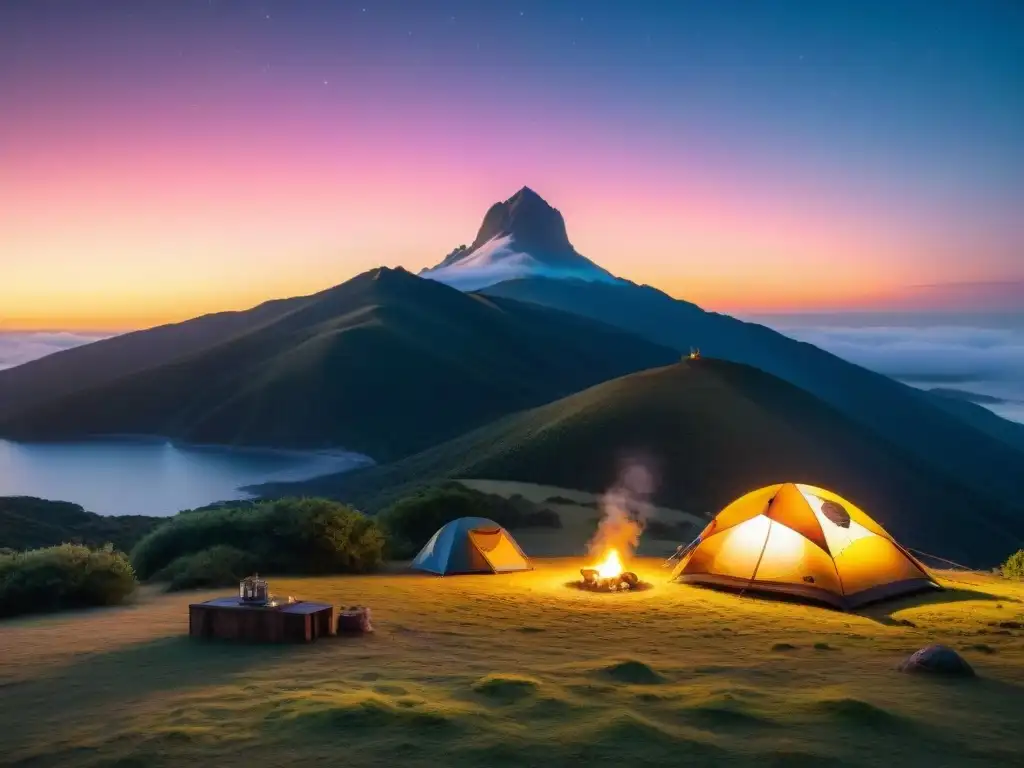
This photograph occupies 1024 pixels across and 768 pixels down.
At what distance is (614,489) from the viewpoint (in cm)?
6047

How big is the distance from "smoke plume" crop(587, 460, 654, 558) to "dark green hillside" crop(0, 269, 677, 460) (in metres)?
65.4

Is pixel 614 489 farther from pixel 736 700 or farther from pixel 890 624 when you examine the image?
pixel 736 700

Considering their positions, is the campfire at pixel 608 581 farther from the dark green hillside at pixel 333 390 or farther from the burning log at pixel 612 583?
the dark green hillside at pixel 333 390

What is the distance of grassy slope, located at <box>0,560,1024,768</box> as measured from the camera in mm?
8281

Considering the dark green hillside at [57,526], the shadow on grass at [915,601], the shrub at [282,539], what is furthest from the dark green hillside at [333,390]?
the shadow on grass at [915,601]

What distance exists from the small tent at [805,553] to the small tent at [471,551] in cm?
526

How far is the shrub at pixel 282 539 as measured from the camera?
22.8 meters

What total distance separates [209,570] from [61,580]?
12.5ft

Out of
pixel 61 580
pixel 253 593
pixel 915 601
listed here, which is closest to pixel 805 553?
pixel 915 601

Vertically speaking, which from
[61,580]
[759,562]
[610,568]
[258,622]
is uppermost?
[61,580]

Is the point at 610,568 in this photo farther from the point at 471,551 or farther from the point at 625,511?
the point at 625,511

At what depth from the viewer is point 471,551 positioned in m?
22.5

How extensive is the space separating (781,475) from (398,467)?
142ft

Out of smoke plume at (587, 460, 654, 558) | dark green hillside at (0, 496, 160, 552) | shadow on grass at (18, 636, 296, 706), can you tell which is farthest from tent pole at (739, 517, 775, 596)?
dark green hillside at (0, 496, 160, 552)
